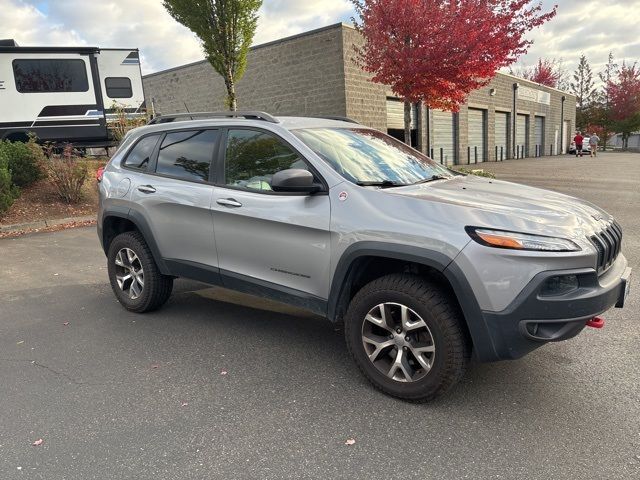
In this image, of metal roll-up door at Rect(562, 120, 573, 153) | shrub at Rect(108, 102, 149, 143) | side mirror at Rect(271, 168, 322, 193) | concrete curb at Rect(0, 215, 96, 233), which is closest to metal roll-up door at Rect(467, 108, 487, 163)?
shrub at Rect(108, 102, 149, 143)

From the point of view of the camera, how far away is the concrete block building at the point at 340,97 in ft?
52.4

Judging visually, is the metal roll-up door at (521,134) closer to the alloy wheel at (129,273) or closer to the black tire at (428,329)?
the alloy wheel at (129,273)

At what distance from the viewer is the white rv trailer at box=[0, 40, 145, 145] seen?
1367cm

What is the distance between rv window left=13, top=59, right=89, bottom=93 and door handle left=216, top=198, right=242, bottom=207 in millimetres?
12751

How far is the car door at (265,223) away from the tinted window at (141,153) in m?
1.05

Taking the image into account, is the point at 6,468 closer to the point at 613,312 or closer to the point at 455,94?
the point at 613,312

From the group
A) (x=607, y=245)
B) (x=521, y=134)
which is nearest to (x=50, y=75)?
(x=607, y=245)

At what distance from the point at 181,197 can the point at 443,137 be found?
783 inches

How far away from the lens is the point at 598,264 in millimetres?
2896

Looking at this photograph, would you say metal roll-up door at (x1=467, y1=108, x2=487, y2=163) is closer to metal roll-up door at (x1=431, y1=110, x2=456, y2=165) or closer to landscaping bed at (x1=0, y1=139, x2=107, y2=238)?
metal roll-up door at (x1=431, y1=110, x2=456, y2=165)

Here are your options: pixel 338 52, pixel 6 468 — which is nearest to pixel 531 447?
pixel 6 468

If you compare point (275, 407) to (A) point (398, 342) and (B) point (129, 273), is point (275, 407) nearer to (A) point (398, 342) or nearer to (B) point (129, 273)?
(A) point (398, 342)

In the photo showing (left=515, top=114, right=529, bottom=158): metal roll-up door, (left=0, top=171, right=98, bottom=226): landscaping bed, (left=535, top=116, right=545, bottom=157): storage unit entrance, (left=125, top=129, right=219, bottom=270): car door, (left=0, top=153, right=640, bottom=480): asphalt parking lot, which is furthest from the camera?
(left=535, top=116, right=545, bottom=157): storage unit entrance

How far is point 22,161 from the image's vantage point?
10859 millimetres
